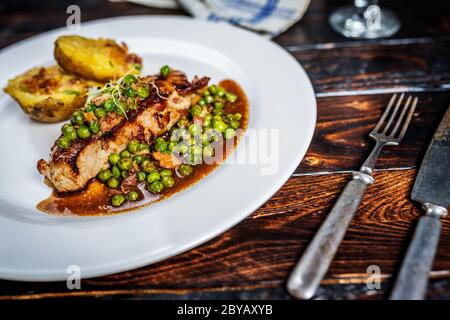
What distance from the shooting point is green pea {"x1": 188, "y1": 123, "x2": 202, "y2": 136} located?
3137 millimetres

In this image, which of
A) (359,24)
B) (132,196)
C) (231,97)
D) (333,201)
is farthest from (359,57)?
(132,196)

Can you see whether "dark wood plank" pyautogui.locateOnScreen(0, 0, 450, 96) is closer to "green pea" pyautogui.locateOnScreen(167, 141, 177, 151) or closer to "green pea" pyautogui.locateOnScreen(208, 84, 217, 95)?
"green pea" pyautogui.locateOnScreen(208, 84, 217, 95)

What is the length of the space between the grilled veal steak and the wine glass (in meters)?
1.76

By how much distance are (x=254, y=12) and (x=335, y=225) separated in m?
2.81

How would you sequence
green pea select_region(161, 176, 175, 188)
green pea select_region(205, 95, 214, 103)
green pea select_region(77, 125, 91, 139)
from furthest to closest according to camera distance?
green pea select_region(205, 95, 214, 103) → green pea select_region(77, 125, 91, 139) → green pea select_region(161, 176, 175, 188)

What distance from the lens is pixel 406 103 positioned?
3.20 metres

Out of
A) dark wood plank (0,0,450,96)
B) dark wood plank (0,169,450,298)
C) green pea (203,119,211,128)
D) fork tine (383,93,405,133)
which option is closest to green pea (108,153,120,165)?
green pea (203,119,211,128)

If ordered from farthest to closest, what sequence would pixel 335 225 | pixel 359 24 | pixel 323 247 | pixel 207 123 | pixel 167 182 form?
1. pixel 359 24
2. pixel 207 123
3. pixel 167 182
4. pixel 335 225
5. pixel 323 247

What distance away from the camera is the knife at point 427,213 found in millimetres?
1944

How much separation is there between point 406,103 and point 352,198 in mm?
1190

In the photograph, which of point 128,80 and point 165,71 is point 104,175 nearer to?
point 128,80

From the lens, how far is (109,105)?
2932 mm

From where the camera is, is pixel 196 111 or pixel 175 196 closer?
pixel 175 196

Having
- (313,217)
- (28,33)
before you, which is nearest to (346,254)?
(313,217)
